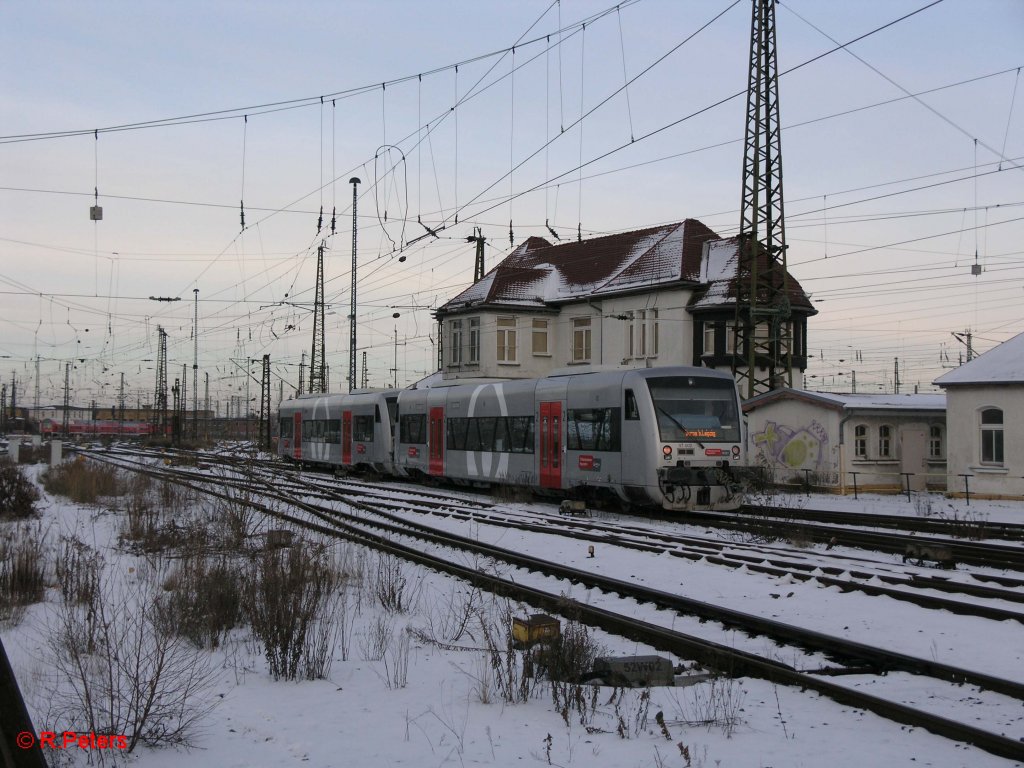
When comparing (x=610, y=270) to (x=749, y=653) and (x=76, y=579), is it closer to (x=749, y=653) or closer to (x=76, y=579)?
(x=76, y=579)

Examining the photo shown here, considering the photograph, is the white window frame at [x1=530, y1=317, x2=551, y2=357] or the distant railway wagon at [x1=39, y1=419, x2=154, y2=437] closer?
the white window frame at [x1=530, y1=317, x2=551, y2=357]

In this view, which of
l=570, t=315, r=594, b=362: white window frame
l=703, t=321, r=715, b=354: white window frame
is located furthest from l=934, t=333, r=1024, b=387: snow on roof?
l=570, t=315, r=594, b=362: white window frame

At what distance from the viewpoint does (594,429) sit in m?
20.7

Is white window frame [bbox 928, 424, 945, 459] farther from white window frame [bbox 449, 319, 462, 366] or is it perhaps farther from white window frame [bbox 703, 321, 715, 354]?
white window frame [bbox 449, 319, 462, 366]

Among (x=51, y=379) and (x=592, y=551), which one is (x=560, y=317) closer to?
(x=592, y=551)

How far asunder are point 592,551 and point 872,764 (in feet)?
28.2

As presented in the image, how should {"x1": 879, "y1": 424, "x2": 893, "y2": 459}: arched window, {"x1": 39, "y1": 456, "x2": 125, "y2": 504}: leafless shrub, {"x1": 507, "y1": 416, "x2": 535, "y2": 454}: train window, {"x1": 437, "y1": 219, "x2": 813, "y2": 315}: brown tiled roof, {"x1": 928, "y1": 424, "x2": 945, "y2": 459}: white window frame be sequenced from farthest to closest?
1. {"x1": 437, "y1": 219, "x2": 813, "y2": 315}: brown tiled roof
2. {"x1": 928, "y1": 424, "x2": 945, "y2": 459}: white window frame
3. {"x1": 879, "y1": 424, "x2": 893, "y2": 459}: arched window
4. {"x1": 39, "y1": 456, "x2": 125, "y2": 504}: leafless shrub
5. {"x1": 507, "y1": 416, "x2": 535, "y2": 454}: train window

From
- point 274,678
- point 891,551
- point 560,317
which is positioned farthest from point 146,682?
point 560,317

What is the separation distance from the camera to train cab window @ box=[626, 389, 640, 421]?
63.3 ft

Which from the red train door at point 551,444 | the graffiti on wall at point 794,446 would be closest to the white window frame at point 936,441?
the graffiti on wall at point 794,446

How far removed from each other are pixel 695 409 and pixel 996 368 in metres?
10.8

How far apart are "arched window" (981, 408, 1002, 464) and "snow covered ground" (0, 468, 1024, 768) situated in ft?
55.3

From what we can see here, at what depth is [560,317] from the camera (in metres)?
43.3

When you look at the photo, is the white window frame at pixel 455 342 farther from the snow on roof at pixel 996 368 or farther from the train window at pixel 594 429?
the snow on roof at pixel 996 368
